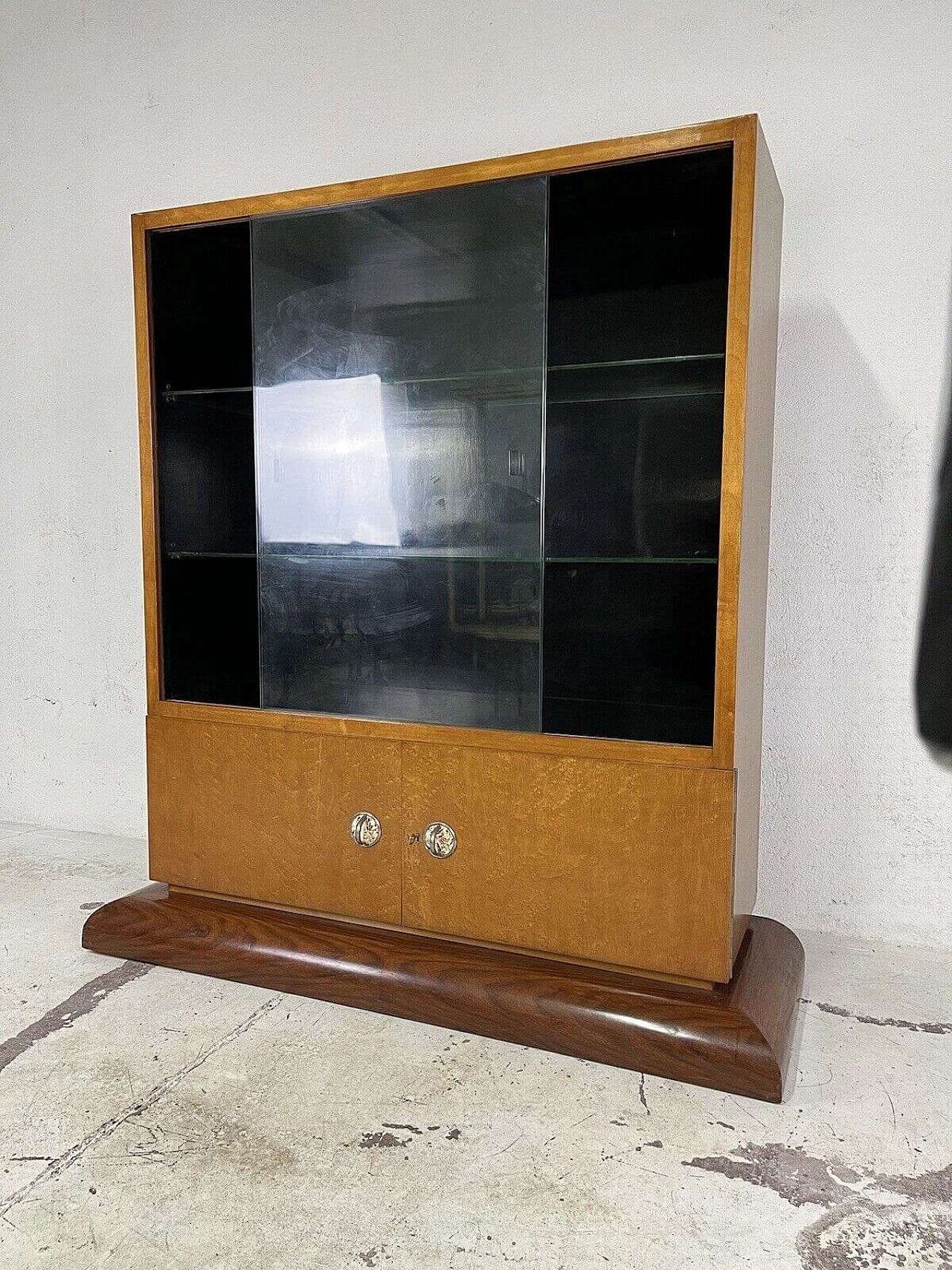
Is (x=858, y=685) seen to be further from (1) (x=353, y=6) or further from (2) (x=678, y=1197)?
(1) (x=353, y=6)

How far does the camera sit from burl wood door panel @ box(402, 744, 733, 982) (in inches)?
60.5

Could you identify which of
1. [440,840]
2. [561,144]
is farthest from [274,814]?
[561,144]

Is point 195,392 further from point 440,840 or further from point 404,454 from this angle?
point 440,840

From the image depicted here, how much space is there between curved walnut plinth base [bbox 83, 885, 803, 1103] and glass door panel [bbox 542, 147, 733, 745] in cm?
43

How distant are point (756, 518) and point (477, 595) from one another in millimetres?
515

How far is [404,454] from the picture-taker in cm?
174

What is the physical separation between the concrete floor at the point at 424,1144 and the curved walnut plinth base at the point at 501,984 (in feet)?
0.12

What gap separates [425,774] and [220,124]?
Result: 1.82 metres

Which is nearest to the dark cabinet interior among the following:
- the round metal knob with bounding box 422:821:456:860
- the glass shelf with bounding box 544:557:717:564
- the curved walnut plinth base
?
the glass shelf with bounding box 544:557:717:564

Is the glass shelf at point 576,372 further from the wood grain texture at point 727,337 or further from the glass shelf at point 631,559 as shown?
the glass shelf at point 631,559

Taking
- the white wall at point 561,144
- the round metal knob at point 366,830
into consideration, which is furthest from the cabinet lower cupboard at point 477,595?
the white wall at point 561,144

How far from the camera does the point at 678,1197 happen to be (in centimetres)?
120

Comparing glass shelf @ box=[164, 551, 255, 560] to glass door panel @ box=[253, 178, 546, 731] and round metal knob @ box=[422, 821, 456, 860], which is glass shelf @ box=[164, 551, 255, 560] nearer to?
glass door panel @ box=[253, 178, 546, 731]

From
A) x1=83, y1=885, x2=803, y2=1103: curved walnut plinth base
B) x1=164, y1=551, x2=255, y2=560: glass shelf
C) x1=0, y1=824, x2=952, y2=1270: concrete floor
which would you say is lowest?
x1=0, y1=824, x2=952, y2=1270: concrete floor
